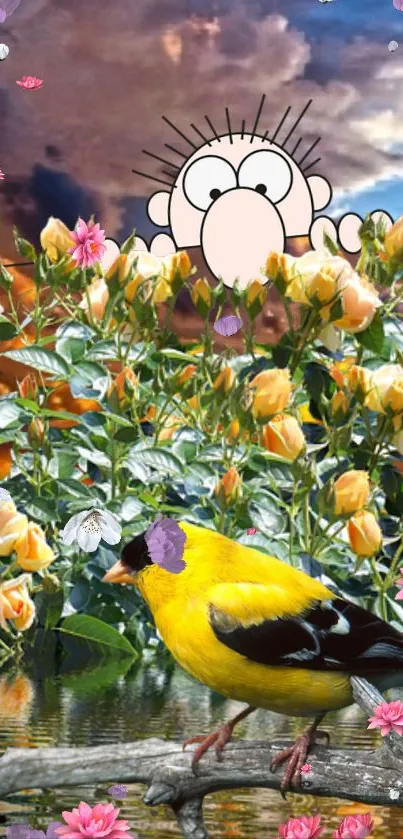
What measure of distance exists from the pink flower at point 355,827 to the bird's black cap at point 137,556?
20cm

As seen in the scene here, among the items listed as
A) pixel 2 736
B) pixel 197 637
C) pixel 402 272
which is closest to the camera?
pixel 197 637

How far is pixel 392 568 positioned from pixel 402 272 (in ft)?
1.09

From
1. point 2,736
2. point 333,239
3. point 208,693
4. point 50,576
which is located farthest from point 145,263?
point 2,736

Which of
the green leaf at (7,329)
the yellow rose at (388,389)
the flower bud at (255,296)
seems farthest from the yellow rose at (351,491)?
the green leaf at (7,329)

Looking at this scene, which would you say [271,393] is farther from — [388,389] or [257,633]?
[257,633]

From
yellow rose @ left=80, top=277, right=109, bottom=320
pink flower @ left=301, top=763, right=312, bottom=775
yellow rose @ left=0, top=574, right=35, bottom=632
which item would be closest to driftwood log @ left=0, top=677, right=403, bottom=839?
pink flower @ left=301, top=763, right=312, bottom=775

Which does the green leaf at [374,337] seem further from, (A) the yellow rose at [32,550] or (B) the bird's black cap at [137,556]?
(B) the bird's black cap at [137,556]

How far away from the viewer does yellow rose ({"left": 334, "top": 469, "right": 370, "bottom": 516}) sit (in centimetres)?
101

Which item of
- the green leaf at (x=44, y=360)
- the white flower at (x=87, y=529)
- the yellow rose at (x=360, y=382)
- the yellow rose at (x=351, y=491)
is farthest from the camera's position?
the green leaf at (x=44, y=360)

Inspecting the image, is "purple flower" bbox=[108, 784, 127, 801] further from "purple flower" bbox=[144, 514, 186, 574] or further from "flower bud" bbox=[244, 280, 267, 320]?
"flower bud" bbox=[244, 280, 267, 320]

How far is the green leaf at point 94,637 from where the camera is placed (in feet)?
3.56

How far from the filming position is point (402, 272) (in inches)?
49.5

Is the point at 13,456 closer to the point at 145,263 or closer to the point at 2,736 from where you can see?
the point at 145,263

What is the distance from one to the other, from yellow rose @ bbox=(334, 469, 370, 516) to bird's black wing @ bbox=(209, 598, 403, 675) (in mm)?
285
